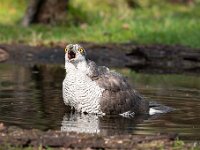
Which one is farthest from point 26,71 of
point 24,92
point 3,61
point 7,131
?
point 7,131

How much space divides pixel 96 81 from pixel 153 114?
1031mm

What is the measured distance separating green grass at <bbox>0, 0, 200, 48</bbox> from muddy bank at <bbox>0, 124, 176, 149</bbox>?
10970mm

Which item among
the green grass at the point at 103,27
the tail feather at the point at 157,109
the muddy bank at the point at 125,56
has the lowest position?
the tail feather at the point at 157,109

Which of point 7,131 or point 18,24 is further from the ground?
point 18,24

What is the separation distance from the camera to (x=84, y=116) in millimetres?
10703

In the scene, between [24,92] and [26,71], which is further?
[26,71]

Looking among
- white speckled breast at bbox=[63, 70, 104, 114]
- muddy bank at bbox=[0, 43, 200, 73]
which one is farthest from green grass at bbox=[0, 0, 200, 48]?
white speckled breast at bbox=[63, 70, 104, 114]

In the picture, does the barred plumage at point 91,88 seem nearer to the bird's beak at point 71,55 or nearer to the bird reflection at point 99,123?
the bird's beak at point 71,55

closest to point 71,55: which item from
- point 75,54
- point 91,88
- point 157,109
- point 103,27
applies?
point 75,54

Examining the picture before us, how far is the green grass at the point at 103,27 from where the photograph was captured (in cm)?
1995

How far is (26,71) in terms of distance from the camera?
16484 millimetres

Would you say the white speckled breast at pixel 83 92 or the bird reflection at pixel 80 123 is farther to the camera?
the white speckled breast at pixel 83 92

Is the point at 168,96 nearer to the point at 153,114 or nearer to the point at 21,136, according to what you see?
the point at 153,114

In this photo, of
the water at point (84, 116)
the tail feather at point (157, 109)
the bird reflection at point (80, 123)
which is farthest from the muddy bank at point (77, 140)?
the tail feather at point (157, 109)
